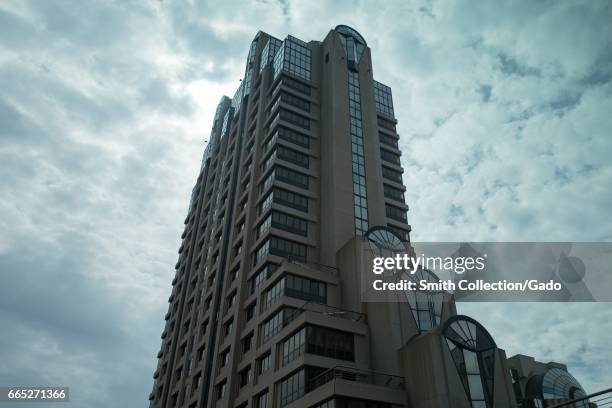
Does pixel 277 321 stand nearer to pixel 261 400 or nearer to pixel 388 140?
pixel 261 400

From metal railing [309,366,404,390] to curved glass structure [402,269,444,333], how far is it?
6.24 meters

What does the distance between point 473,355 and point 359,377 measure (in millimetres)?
10440

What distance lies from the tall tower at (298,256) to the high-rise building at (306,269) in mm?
193

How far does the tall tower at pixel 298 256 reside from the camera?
46.3 meters

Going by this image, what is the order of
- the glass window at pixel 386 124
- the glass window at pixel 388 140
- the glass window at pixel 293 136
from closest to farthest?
the glass window at pixel 293 136 → the glass window at pixel 388 140 → the glass window at pixel 386 124

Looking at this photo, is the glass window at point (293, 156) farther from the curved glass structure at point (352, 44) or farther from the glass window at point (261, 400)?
the glass window at point (261, 400)

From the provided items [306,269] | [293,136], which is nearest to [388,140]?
[293,136]

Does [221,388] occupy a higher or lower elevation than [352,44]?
lower

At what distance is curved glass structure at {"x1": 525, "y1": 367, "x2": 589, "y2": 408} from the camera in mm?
58750

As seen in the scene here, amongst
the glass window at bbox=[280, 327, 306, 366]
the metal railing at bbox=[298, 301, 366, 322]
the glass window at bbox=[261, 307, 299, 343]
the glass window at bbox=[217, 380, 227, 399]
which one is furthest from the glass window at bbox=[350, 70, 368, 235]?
the glass window at bbox=[217, 380, 227, 399]

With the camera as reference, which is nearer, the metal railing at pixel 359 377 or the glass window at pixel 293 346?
the metal railing at pixel 359 377

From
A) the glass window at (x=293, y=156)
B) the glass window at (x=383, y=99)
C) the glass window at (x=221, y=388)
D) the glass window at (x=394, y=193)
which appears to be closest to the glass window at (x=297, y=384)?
the glass window at (x=221, y=388)

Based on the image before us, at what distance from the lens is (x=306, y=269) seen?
55.5 metres

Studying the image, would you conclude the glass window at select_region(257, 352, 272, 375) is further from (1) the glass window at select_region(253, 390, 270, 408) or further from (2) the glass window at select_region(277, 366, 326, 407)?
(2) the glass window at select_region(277, 366, 326, 407)
